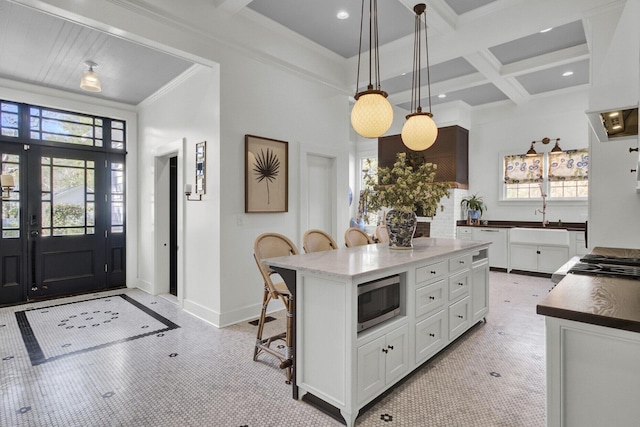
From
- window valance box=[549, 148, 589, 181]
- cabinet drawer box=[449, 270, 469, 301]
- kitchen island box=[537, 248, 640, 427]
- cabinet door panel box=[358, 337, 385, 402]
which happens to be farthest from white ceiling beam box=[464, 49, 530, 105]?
kitchen island box=[537, 248, 640, 427]

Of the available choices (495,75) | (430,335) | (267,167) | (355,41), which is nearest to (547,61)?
(495,75)

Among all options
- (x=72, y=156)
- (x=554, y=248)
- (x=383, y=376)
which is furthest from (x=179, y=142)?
(x=554, y=248)

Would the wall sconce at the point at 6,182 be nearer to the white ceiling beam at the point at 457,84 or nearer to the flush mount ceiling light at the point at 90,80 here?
the flush mount ceiling light at the point at 90,80

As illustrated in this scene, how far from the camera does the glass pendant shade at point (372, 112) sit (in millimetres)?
2711

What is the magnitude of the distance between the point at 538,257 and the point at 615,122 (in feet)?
15.6

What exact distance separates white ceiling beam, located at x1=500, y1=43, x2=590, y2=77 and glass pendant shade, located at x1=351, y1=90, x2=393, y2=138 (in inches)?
133

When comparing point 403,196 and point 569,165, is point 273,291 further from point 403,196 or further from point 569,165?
point 569,165

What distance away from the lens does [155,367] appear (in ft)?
8.90

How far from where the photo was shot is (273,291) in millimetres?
2605

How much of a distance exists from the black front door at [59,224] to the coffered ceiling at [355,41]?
3.50 feet

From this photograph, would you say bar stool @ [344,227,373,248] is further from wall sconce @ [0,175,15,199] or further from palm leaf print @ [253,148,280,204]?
wall sconce @ [0,175,15,199]

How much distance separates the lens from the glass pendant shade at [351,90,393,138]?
271cm

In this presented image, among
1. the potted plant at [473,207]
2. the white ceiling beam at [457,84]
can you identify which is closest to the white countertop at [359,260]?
the white ceiling beam at [457,84]

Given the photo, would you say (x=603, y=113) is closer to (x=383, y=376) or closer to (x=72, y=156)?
(x=383, y=376)
